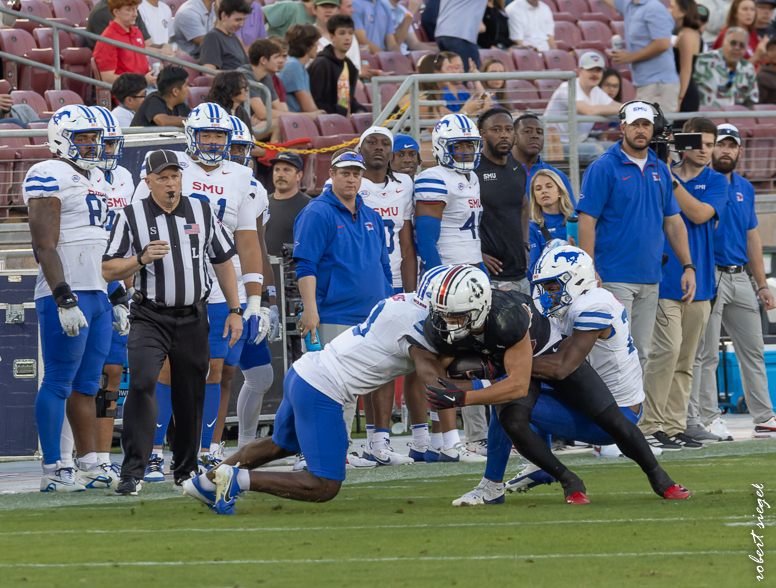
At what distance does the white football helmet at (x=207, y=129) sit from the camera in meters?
7.12

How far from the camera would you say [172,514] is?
5.58 meters

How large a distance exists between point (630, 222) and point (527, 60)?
720 cm

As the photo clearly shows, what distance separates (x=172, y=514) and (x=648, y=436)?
423 centimetres

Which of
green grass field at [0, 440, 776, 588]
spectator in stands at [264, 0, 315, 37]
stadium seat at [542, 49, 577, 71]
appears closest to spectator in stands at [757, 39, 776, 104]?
stadium seat at [542, 49, 577, 71]

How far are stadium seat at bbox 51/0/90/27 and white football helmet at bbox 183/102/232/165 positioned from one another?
6679 millimetres

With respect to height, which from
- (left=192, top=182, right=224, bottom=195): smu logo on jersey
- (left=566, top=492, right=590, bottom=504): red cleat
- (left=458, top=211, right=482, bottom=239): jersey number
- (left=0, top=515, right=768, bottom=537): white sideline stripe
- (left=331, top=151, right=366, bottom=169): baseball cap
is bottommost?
(left=566, top=492, right=590, bottom=504): red cleat

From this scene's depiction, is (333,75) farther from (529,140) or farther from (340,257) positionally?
(340,257)

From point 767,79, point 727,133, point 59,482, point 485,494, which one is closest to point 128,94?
point 59,482

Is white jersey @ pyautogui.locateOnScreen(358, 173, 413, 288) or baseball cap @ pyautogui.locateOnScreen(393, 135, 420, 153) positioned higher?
baseball cap @ pyautogui.locateOnScreen(393, 135, 420, 153)

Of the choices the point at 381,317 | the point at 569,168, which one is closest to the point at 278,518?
the point at 381,317

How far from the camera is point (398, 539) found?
15.6 ft

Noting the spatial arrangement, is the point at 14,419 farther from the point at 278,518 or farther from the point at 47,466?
the point at 278,518

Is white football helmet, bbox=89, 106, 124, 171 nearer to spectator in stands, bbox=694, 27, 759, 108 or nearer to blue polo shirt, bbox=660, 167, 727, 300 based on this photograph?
A: blue polo shirt, bbox=660, 167, 727, 300

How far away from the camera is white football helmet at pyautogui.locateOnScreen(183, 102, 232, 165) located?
23.4 ft
